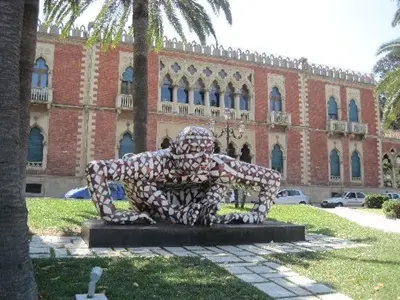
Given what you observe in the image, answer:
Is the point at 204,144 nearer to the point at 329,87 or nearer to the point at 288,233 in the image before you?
the point at 288,233

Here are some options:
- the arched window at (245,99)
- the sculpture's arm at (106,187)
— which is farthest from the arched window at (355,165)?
the sculpture's arm at (106,187)

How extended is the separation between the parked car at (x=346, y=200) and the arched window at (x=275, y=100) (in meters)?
7.06

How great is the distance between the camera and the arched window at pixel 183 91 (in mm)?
27469

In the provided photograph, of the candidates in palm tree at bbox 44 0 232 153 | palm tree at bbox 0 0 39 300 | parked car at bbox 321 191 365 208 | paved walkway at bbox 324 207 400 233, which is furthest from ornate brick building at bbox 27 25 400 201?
palm tree at bbox 0 0 39 300

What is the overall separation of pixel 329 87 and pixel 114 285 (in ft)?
97.6

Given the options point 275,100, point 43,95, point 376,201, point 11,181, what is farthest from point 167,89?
point 11,181

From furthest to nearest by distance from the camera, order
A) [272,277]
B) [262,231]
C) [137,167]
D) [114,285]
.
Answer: [262,231], [137,167], [272,277], [114,285]

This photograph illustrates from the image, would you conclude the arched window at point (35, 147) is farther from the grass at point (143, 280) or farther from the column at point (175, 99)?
the grass at point (143, 280)

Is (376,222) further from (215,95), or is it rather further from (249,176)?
(215,95)

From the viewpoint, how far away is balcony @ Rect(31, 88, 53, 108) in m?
23.5

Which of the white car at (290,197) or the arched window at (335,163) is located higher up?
the arched window at (335,163)

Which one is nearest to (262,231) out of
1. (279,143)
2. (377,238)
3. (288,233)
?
(288,233)

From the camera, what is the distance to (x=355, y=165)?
3203 cm

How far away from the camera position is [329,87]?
31.5 metres
